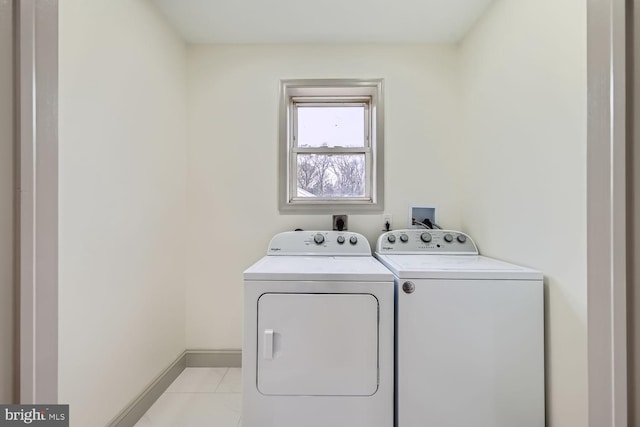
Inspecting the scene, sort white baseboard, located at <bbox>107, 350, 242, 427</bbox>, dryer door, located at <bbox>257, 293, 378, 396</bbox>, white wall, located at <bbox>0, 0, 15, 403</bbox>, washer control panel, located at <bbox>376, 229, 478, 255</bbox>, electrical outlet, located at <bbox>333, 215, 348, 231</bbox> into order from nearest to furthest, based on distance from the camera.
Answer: white wall, located at <bbox>0, 0, 15, 403</bbox> → dryer door, located at <bbox>257, 293, 378, 396</bbox> → white baseboard, located at <bbox>107, 350, 242, 427</bbox> → washer control panel, located at <bbox>376, 229, 478, 255</bbox> → electrical outlet, located at <bbox>333, 215, 348, 231</bbox>

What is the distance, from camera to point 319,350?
4.09 ft

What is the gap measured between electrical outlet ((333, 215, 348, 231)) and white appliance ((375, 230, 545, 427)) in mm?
905

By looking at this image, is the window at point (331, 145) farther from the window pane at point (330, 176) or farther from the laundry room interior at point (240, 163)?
the laundry room interior at point (240, 163)

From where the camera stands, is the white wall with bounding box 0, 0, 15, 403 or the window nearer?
the white wall with bounding box 0, 0, 15, 403

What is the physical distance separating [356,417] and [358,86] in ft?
6.97

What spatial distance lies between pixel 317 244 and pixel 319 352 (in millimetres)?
858

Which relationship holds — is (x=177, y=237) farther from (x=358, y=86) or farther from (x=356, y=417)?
(x=358, y=86)

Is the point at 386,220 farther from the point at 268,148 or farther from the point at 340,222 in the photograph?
the point at 268,148

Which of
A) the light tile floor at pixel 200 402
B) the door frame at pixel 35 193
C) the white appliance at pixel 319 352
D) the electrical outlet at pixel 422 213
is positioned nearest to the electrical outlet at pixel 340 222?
the electrical outlet at pixel 422 213

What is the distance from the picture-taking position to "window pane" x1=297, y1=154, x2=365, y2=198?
232 centimetres

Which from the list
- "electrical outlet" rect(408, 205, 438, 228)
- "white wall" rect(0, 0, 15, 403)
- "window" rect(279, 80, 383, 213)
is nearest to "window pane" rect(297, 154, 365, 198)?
"window" rect(279, 80, 383, 213)

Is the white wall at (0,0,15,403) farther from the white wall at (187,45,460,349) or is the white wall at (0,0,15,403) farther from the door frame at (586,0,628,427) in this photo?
the white wall at (187,45,460,349)

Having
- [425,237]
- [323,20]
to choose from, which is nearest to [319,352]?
[425,237]

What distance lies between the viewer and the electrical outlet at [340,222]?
2143 mm
